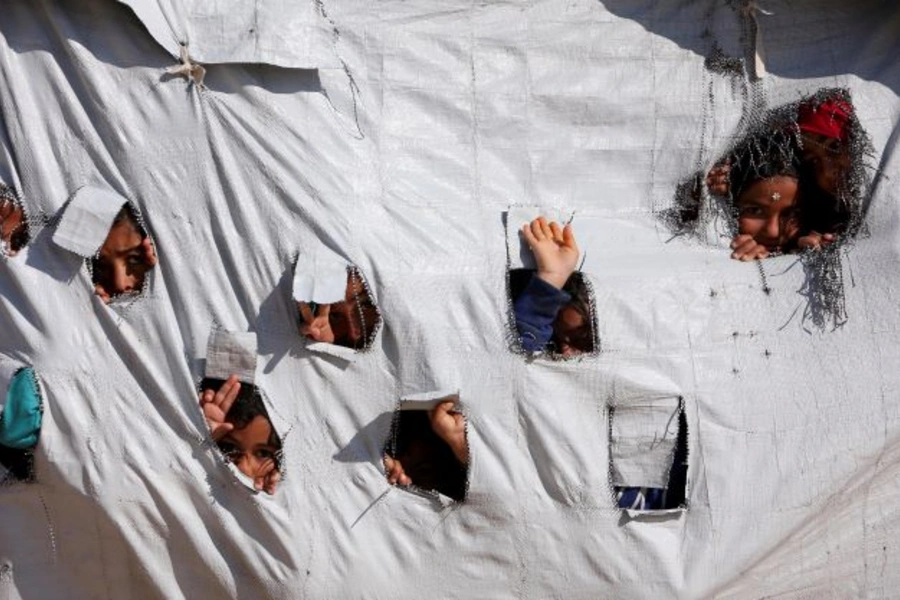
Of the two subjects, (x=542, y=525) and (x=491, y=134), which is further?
(x=491, y=134)

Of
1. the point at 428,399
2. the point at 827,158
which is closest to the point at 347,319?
the point at 428,399

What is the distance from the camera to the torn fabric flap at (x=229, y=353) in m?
2.56

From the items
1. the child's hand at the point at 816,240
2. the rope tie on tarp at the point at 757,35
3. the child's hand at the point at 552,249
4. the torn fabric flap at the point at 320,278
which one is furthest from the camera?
the rope tie on tarp at the point at 757,35

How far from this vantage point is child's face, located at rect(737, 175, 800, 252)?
→ 2.86 meters

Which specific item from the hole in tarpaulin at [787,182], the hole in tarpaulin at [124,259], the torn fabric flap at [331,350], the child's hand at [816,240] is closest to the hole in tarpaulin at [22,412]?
the hole in tarpaulin at [124,259]

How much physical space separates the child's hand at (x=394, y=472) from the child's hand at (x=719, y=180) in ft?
3.08

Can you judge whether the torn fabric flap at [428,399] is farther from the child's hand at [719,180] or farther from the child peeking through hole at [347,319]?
the child's hand at [719,180]

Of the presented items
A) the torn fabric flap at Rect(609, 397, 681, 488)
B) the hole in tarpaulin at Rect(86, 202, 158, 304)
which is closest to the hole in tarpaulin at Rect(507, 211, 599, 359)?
the torn fabric flap at Rect(609, 397, 681, 488)

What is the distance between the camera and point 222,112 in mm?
2602

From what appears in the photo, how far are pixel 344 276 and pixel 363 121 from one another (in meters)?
0.36

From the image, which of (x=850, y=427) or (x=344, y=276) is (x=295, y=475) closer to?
(x=344, y=276)

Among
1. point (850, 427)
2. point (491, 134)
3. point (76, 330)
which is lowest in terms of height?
point (850, 427)

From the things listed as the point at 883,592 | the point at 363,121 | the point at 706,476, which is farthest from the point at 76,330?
the point at 883,592

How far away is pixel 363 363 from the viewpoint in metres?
2.60
